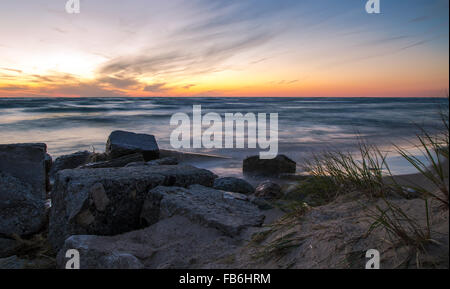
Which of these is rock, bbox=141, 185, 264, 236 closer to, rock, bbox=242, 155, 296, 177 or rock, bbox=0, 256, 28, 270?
rock, bbox=0, 256, 28, 270

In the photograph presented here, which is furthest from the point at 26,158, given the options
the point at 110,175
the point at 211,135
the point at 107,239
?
the point at 211,135

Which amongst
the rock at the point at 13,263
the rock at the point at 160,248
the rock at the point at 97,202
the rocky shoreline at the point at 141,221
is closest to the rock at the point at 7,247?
the rocky shoreline at the point at 141,221

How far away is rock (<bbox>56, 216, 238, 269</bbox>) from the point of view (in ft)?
6.56

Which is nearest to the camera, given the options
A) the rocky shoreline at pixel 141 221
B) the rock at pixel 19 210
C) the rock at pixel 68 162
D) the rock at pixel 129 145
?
the rocky shoreline at pixel 141 221

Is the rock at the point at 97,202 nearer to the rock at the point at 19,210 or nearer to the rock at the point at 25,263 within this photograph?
the rock at the point at 25,263

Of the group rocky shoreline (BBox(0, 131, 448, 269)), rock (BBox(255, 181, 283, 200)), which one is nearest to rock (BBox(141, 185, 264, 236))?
rocky shoreline (BBox(0, 131, 448, 269))

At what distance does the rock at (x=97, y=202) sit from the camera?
8.59 feet

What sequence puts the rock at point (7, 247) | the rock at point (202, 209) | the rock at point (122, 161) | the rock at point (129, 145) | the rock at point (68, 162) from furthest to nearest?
the rock at point (68, 162)
the rock at point (129, 145)
the rock at point (122, 161)
the rock at point (7, 247)
the rock at point (202, 209)

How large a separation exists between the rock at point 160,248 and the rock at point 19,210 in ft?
3.76

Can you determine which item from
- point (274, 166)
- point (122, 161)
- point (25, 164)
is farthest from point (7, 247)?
point (274, 166)

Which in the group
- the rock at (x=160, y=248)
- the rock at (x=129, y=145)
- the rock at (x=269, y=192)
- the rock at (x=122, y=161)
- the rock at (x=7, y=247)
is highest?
the rock at (x=129, y=145)

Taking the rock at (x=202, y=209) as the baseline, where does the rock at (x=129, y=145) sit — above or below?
above

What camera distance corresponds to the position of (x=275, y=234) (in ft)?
6.90
